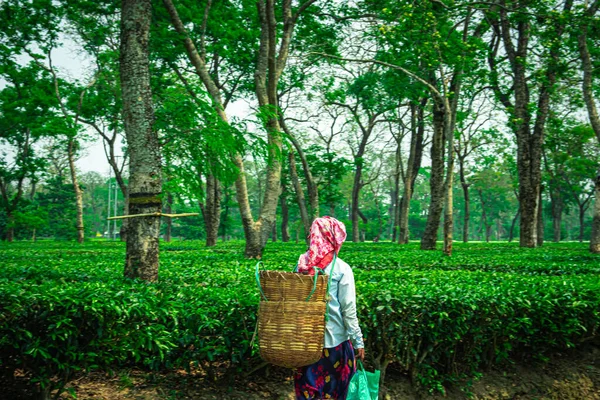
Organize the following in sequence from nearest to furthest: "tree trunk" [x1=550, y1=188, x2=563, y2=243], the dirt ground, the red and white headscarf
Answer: the red and white headscarf
the dirt ground
"tree trunk" [x1=550, y1=188, x2=563, y2=243]

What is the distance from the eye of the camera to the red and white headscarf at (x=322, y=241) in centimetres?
319

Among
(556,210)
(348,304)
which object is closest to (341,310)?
(348,304)

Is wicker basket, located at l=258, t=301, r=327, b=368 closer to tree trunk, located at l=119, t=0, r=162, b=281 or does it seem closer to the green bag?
the green bag

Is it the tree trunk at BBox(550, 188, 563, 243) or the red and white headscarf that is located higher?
the tree trunk at BBox(550, 188, 563, 243)

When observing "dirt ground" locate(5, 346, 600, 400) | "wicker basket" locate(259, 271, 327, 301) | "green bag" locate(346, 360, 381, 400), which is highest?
"wicker basket" locate(259, 271, 327, 301)

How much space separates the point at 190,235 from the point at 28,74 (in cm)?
3783

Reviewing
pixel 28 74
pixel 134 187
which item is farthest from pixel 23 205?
pixel 134 187

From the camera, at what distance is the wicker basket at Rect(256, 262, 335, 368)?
2.97m

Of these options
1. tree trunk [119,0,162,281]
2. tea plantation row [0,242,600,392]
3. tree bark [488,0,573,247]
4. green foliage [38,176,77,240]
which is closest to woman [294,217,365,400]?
tea plantation row [0,242,600,392]

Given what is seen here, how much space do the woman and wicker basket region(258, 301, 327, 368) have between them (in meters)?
0.28

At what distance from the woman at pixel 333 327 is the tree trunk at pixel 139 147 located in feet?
9.89

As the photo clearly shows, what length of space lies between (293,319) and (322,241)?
1.71 feet

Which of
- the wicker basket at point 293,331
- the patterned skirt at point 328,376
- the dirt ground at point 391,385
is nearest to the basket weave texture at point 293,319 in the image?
the wicker basket at point 293,331

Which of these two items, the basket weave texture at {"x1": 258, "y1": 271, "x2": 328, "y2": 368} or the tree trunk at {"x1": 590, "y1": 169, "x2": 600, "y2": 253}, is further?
the tree trunk at {"x1": 590, "y1": 169, "x2": 600, "y2": 253}
